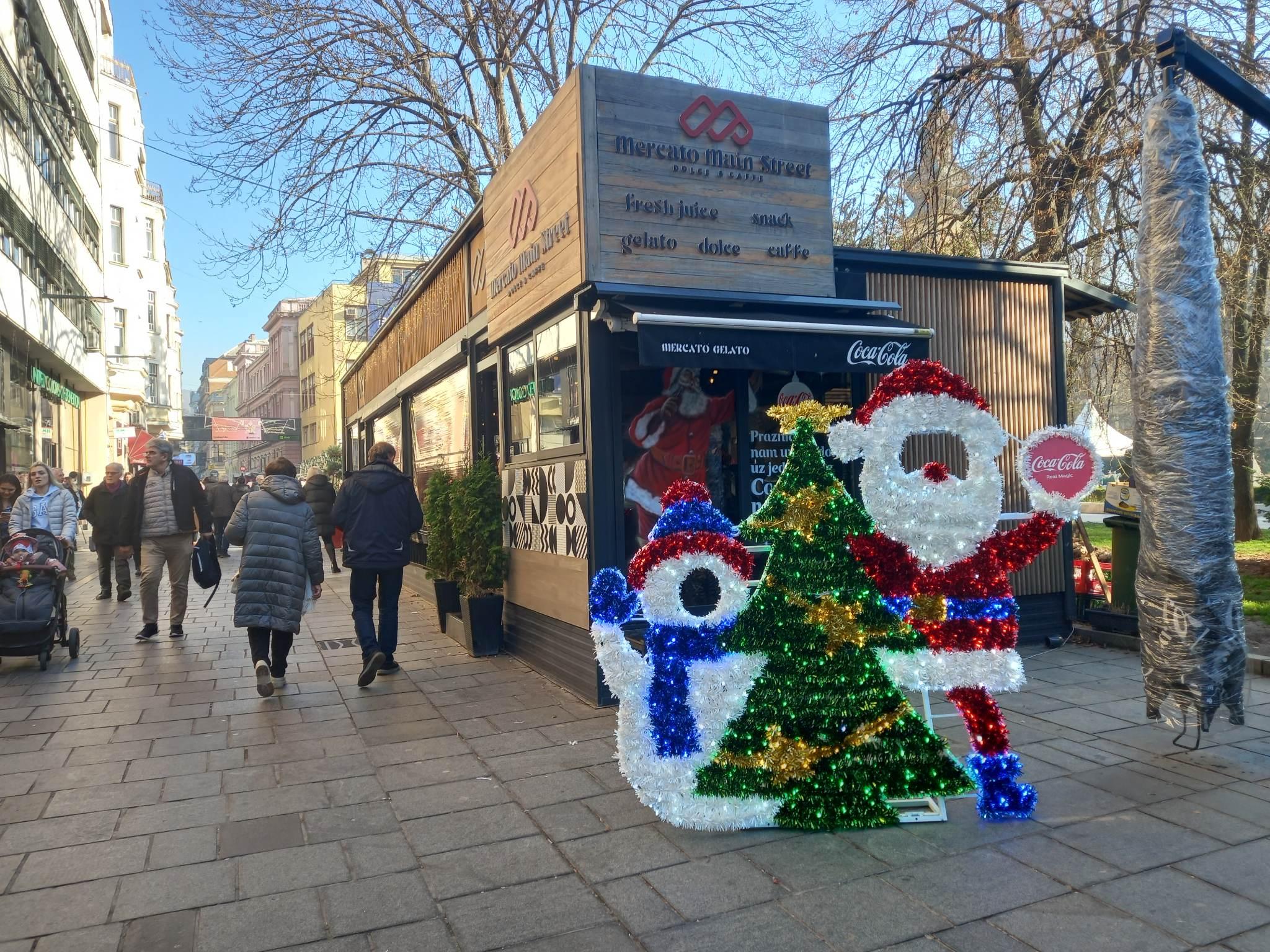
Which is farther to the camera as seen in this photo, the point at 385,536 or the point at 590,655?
the point at 385,536

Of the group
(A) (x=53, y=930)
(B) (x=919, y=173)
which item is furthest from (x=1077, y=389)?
(A) (x=53, y=930)

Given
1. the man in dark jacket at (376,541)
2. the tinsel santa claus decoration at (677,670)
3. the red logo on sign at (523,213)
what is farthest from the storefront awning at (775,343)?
the man in dark jacket at (376,541)

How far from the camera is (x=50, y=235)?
2102 centimetres

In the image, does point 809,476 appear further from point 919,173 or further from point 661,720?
point 919,173

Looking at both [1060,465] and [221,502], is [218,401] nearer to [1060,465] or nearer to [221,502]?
[221,502]

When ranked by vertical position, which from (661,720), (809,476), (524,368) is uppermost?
(524,368)

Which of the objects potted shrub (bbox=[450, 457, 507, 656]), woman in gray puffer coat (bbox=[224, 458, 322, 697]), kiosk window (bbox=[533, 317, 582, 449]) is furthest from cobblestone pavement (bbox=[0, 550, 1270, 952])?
kiosk window (bbox=[533, 317, 582, 449])

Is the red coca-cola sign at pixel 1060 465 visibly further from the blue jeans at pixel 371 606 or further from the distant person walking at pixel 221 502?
the distant person walking at pixel 221 502

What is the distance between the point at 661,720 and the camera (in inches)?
158

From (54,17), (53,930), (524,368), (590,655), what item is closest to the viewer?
(53,930)

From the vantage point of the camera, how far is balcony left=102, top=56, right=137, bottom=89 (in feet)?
126

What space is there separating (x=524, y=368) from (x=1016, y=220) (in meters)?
5.97

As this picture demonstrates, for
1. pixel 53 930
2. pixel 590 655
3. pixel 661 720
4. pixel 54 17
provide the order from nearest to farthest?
pixel 53 930 → pixel 661 720 → pixel 590 655 → pixel 54 17

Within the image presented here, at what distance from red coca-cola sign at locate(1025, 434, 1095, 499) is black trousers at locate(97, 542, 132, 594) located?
11.6 m
